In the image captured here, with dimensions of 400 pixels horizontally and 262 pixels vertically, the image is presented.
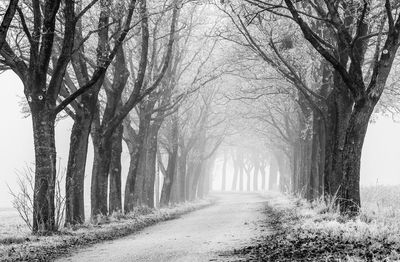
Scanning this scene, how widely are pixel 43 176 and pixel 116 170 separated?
7575 millimetres

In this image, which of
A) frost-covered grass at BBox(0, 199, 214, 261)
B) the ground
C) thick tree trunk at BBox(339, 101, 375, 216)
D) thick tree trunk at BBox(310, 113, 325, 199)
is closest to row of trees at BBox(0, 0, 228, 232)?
frost-covered grass at BBox(0, 199, 214, 261)

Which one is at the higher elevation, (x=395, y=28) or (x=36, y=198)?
(x=395, y=28)

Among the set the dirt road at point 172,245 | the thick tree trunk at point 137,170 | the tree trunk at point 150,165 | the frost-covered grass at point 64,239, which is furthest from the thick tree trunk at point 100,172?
the tree trunk at point 150,165

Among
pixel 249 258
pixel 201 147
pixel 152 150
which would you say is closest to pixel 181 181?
pixel 201 147

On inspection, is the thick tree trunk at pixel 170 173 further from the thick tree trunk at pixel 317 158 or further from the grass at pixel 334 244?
the grass at pixel 334 244

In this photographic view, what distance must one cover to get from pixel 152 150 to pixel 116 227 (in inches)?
511

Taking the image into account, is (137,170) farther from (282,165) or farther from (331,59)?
(282,165)

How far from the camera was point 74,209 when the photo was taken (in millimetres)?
16344

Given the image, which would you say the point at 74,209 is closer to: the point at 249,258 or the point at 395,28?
the point at 249,258

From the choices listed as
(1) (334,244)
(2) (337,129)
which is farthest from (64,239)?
(2) (337,129)

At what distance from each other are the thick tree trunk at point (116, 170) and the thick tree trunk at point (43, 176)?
695cm

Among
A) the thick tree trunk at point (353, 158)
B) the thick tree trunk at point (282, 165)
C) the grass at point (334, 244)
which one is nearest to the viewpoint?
the grass at point (334, 244)

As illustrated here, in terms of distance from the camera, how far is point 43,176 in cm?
1304

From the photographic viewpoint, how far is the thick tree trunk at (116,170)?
20250mm
